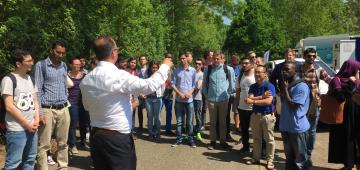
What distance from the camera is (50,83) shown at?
648 centimetres

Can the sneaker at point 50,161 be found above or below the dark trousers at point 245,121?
below

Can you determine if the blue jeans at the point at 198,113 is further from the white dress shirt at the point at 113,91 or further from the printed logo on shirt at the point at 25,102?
the white dress shirt at the point at 113,91

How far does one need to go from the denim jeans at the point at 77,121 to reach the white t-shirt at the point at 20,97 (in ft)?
8.66

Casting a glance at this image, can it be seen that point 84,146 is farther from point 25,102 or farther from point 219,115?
point 25,102

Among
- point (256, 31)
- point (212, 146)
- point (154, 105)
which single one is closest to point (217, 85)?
point (212, 146)

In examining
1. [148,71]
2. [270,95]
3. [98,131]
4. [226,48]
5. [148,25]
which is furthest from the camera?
[226,48]

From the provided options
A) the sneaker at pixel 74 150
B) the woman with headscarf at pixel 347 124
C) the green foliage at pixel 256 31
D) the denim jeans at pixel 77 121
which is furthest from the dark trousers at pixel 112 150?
the green foliage at pixel 256 31

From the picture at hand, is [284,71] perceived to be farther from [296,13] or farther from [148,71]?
[296,13]

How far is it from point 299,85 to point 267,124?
1617mm

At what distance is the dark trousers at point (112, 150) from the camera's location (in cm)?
402

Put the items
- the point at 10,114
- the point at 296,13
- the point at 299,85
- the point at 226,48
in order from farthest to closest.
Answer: the point at 226,48
the point at 296,13
the point at 299,85
the point at 10,114

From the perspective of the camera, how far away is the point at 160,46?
1310 inches

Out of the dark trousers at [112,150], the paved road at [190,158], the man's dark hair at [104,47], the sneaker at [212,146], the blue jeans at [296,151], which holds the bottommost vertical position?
the paved road at [190,158]

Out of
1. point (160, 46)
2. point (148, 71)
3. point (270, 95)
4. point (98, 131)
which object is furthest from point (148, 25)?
point (98, 131)
